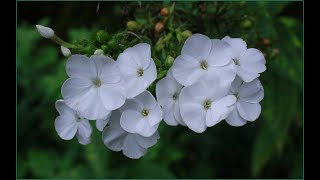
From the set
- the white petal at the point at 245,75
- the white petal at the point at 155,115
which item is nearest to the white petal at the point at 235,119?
the white petal at the point at 245,75

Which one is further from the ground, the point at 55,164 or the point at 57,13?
the point at 57,13

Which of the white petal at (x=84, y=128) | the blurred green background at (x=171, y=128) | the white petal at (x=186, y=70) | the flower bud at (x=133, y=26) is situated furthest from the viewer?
the blurred green background at (x=171, y=128)

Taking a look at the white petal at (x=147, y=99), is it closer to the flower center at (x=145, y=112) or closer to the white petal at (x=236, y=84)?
the flower center at (x=145, y=112)

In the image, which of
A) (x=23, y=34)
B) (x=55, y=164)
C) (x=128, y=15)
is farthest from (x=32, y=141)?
(x=128, y=15)

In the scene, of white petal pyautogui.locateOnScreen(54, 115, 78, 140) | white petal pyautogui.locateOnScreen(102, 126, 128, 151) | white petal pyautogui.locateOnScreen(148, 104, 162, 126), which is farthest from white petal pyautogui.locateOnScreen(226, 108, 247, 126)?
white petal pyautogui.locateOnScreen(54, 115, 78, 140)

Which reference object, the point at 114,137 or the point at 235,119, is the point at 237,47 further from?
the point at 114,137

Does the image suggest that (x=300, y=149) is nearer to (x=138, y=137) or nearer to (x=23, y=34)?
(x=138, y=137)

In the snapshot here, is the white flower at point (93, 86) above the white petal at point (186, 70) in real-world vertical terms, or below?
below

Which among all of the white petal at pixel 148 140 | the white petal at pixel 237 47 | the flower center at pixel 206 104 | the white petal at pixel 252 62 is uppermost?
the white petal at pixel 237 47
